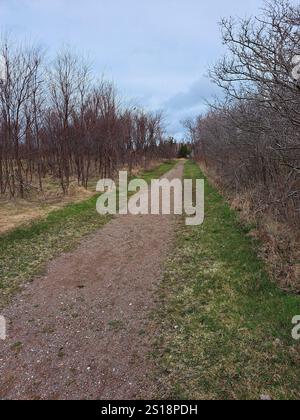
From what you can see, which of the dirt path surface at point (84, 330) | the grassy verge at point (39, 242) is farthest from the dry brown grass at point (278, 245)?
the grassy verge at point (39, 242)

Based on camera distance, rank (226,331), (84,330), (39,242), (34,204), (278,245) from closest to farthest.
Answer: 1. (226,331)
2. (84,330)
3. (278,245)
4. (39,242)
5. (34,204)

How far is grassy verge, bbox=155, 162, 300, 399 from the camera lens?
2762mm

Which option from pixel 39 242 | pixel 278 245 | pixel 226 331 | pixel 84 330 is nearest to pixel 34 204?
pixel 39 242

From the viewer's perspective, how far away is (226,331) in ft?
11.6

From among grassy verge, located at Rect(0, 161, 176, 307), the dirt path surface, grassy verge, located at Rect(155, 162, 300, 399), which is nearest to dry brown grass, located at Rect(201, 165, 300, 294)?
grassy verge, located at Rect(155, 162, 300, 399)

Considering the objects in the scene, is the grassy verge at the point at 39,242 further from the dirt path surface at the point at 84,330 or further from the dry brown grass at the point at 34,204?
the dry brown grass at the point at 34,204

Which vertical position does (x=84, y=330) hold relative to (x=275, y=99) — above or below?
below

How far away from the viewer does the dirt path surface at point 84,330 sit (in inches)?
112

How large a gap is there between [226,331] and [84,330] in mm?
1515

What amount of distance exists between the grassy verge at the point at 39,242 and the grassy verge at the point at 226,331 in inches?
85.8

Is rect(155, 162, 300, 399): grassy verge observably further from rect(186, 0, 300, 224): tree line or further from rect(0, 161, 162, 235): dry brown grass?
rect(0, 161, 162, 235): dry brown grass

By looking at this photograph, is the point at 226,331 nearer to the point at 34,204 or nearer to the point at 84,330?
the point at 84,330

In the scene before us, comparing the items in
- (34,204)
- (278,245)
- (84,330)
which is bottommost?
(84,330)

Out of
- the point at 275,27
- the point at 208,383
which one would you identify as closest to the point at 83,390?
the point at 208,383
